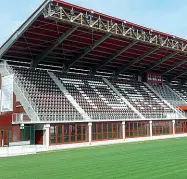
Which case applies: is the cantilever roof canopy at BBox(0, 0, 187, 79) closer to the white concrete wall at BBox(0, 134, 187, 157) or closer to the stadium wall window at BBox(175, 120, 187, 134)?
the stadium wall window at BBox(175, 120, 187, 134)

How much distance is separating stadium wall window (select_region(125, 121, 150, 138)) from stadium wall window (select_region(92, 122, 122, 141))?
124 centimetres

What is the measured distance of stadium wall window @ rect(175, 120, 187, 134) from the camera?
121 ft

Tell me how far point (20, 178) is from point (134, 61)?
2830 cm

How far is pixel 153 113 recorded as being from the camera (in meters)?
35.0

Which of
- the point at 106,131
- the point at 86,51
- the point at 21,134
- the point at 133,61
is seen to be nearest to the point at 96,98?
the point at 106,131

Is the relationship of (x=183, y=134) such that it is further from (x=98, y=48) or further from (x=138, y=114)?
(x=98, y=48)

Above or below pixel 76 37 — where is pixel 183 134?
below

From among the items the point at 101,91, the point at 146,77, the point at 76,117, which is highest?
the point at 146,77

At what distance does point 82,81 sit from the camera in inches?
1364

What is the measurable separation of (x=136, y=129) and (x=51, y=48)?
13350 millimetres

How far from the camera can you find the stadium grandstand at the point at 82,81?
2484 centimetres

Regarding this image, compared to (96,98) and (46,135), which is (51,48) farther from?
(46,135)

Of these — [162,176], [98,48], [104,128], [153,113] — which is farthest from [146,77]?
[162,176]

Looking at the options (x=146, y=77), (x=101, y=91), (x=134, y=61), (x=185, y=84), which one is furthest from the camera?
(x=185, y=84)
